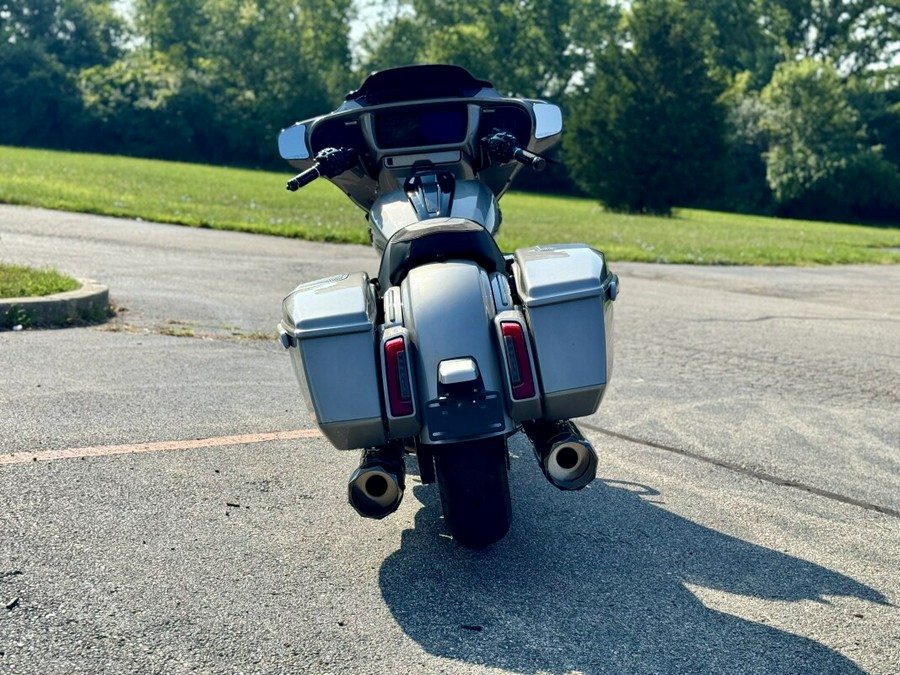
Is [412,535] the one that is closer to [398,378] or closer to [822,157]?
[398,378]

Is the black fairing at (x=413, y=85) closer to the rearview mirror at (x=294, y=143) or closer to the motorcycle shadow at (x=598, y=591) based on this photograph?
the rearview mirror at (x=294, y=143)

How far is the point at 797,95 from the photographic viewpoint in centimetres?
6044

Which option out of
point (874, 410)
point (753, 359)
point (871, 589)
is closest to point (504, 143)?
point (871, 589)

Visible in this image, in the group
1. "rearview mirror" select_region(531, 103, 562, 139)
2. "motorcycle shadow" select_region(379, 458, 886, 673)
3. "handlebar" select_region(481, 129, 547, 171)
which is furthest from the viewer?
"rearview mirror" select_region(531, 103, 562, 139)

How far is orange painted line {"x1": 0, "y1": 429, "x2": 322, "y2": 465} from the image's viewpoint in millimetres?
4402

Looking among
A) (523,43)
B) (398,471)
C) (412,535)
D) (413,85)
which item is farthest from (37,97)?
(398,471)

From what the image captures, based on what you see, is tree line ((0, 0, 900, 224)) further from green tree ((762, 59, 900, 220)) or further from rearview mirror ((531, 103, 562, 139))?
rearview mirror ((531, 103, 562, 139))

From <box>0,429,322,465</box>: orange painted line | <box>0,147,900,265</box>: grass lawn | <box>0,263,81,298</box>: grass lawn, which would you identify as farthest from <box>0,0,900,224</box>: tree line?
<box>0,429,322,465</box>: orange painted line

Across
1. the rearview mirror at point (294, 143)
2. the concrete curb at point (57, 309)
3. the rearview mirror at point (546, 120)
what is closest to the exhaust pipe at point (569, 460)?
the rearview mirror at point (546, 120)

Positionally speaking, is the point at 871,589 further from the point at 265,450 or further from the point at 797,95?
the point at 797,95

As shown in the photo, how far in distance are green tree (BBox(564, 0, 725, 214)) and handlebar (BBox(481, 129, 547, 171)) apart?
40.8m

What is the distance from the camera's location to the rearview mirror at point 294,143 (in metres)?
4.62

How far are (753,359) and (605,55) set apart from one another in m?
43.3

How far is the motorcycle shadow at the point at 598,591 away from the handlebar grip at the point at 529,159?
136 centimetres
